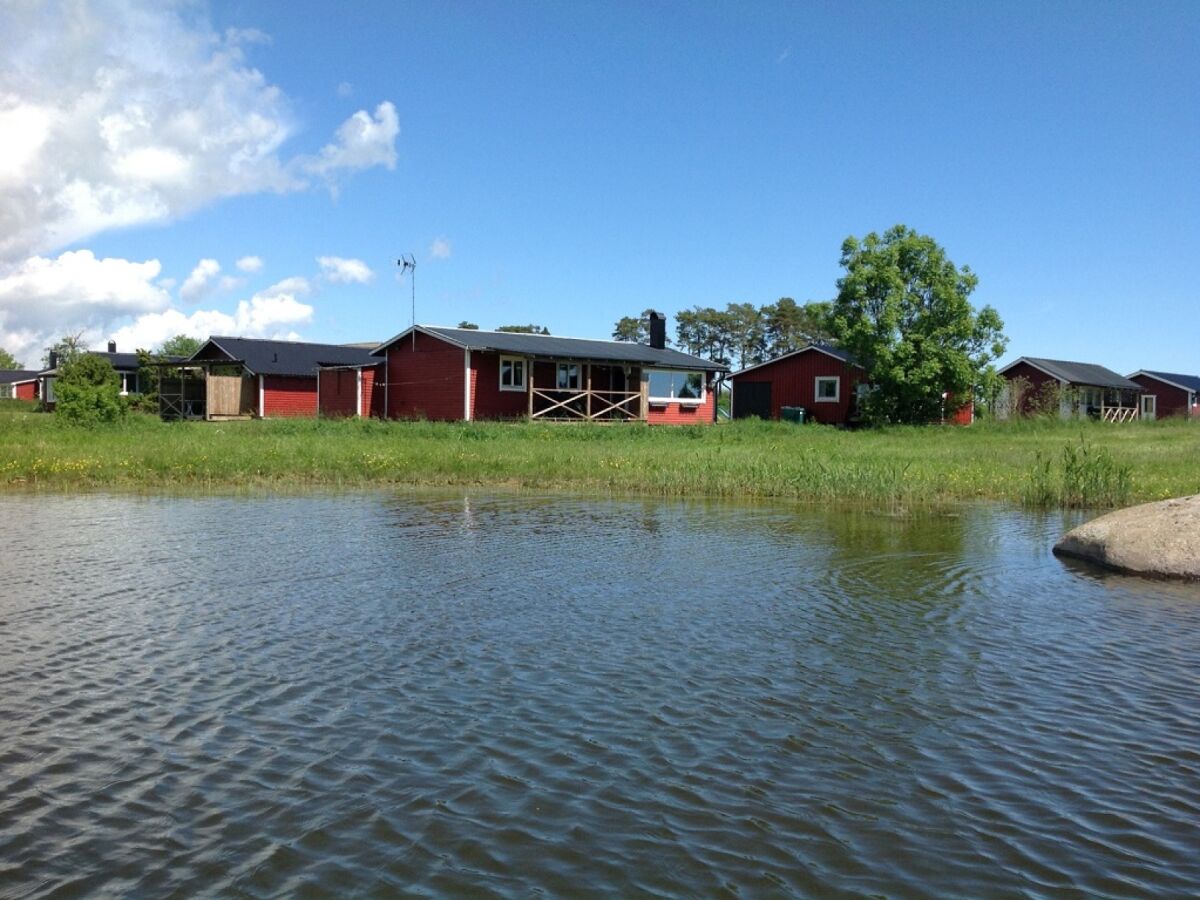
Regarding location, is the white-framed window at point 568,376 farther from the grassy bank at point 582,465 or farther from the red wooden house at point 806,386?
the red wooden house at point 806,386

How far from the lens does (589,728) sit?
618 centimetres

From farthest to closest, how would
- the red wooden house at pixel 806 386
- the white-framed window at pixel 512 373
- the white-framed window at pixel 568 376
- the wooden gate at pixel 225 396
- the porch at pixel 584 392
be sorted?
the red wooden house at pixel 806 386
the wooden gate at pixel 225 396
the white-framed window at pixel 568 376
the porch at pixel 584 392
the white-framed window at pixel 512 373

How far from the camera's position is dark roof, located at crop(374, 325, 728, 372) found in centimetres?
3678

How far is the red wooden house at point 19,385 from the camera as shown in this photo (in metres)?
80.8

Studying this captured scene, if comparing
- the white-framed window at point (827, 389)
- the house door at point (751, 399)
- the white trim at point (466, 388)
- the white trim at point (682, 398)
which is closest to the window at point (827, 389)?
the white-framed window at point (827, 389)

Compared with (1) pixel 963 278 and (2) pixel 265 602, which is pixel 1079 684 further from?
(1) pixel 963 278

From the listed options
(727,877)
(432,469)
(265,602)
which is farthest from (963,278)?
(727,877)

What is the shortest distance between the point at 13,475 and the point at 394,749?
17922 millimetres

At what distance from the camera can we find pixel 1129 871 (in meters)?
4.56

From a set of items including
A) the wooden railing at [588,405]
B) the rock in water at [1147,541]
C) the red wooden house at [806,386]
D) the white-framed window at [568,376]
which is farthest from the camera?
the red wooden house at [806,386]

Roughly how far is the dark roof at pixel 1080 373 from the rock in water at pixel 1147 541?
4726cm

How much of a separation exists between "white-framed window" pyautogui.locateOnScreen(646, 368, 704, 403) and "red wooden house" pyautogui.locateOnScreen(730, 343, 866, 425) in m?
6.00

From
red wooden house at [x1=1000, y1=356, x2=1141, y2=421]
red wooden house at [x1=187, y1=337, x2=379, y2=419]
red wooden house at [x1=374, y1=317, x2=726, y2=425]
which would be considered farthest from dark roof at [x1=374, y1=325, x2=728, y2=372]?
red wooden house at [x1=1000, y1=356, x2=1141, y2=421]

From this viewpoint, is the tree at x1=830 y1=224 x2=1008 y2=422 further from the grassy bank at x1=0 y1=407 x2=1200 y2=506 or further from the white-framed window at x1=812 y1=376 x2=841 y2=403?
the grassy bank at x1=0 y1=407 x2=1200 y2=506
